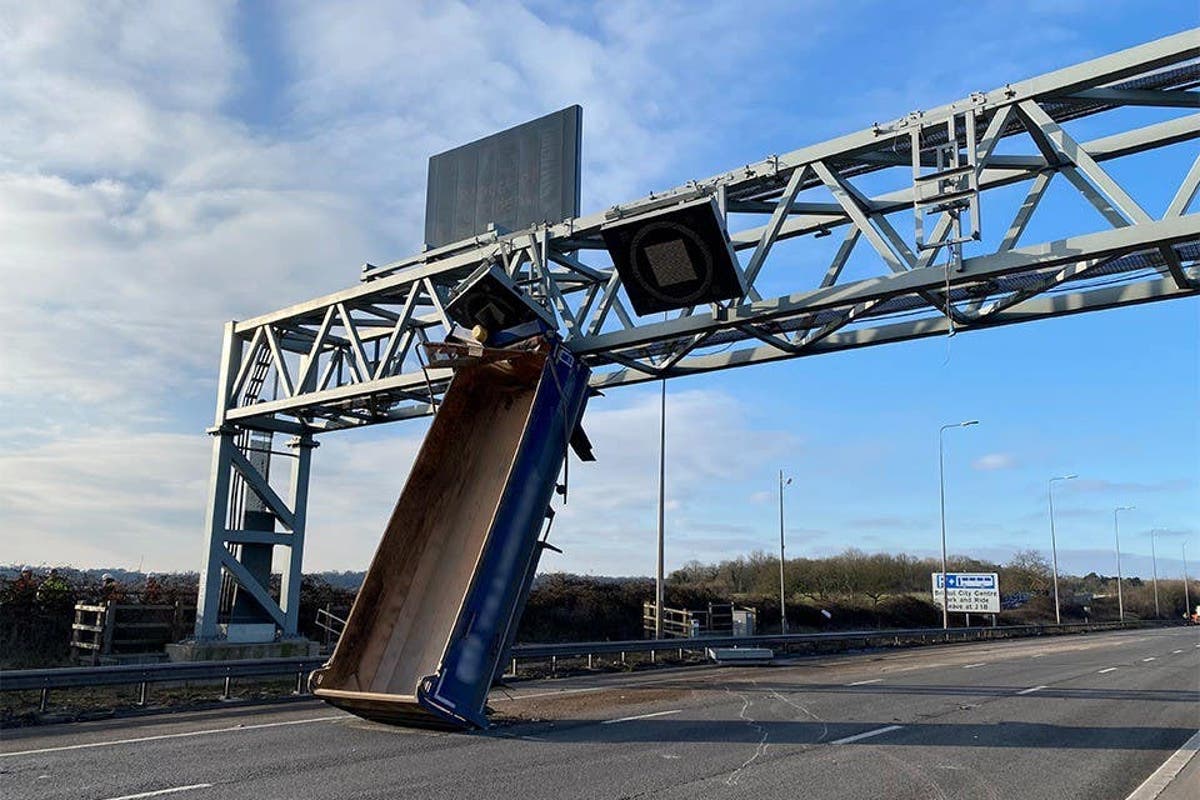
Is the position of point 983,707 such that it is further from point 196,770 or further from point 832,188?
point 196,770

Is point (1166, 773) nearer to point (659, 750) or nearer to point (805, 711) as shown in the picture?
point (659, 750)

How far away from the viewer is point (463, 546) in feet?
36.9

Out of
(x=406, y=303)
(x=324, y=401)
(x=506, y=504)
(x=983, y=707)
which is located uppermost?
(x=406, y=303)

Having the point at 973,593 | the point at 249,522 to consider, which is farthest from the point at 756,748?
the point at 973,593

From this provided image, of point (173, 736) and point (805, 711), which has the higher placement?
point (173, 736)

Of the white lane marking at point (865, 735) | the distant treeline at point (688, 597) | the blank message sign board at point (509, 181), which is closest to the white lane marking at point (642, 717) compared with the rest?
the white lane marking at point (865, 735)

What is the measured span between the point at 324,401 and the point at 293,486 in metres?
3.71

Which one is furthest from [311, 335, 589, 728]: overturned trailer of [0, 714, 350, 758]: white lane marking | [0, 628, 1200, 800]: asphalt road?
[0, 714, 350, 758]: white lane marking

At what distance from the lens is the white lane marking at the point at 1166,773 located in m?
8.65

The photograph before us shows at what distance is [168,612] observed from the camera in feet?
70.3

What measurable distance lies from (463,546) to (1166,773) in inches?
308

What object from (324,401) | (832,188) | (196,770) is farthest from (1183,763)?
(324,401)

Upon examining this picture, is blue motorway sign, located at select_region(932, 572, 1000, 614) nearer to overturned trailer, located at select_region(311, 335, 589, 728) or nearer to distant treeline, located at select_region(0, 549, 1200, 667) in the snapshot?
distant treeline, located at select_region(0, 549, 1200, 667)

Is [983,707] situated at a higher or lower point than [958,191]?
lower
